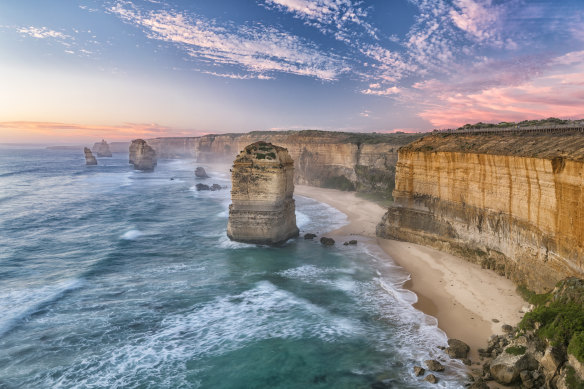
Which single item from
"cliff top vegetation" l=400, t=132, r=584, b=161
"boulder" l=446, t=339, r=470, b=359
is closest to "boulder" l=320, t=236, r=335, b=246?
"cliff top vegetation" l=400, t=132, r=584, b=161

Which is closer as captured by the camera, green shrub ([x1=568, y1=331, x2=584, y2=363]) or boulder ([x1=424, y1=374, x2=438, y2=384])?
green shrub ([x1=568, y1=331, x2=584, y2=363])

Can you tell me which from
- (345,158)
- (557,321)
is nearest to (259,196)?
(557,321)

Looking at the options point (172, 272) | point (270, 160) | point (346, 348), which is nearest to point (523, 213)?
point (346, 348)

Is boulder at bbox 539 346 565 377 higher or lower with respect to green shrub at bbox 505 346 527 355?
higher

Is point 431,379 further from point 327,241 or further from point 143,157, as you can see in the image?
point 143,157

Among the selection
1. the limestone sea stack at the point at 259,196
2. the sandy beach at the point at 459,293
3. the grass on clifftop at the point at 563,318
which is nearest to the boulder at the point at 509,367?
the grass on clifftop at the point at 563,318

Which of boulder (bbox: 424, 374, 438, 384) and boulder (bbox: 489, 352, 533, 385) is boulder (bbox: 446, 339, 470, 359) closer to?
boulder (bbox: 489, 352, 533, 385)

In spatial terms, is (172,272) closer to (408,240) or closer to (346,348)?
(346,348)
